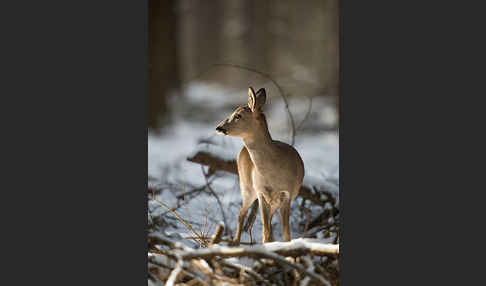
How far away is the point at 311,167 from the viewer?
3934mm

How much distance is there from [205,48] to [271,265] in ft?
3.86

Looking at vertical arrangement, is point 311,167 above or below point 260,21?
below

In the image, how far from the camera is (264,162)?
354cm

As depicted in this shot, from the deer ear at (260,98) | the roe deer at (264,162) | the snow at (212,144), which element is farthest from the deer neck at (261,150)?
the snow at (212,144)

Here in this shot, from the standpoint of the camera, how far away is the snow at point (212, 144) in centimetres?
381

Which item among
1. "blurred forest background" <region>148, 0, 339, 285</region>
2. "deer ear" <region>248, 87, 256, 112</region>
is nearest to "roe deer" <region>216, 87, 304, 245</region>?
"deer ear" <region>248, 87, 256, 112</region>

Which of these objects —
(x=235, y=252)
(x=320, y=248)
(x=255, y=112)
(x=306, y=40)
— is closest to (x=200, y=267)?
(x=235, y=252)

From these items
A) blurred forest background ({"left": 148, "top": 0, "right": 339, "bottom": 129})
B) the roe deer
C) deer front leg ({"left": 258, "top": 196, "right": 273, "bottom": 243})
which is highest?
blurred forest background ({"left": 148, "top": 0, "right": 339, "bottom": 129})

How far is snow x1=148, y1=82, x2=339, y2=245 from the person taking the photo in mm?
3814

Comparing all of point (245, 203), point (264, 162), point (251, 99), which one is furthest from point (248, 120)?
point (245, 203)

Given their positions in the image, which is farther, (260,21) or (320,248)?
(260,21)

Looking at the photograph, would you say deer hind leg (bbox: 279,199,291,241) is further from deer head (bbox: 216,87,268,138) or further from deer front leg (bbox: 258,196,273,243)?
deer head (bbox: 216,87,268,138)

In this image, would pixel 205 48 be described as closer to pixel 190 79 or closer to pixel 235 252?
pixel 190 79

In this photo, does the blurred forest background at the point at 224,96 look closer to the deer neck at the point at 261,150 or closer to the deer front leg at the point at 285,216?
the deer front leg at the point at 285,216
